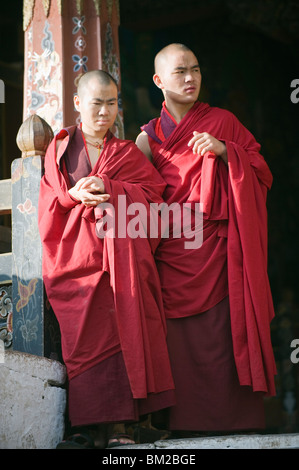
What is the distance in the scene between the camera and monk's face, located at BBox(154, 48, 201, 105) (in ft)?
12.3

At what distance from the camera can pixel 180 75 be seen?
376cm

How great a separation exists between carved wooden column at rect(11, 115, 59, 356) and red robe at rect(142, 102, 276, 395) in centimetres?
58

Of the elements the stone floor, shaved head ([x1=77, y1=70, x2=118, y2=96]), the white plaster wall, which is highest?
shaved head ([x1=77, y1=70, x2=118, y2=96])

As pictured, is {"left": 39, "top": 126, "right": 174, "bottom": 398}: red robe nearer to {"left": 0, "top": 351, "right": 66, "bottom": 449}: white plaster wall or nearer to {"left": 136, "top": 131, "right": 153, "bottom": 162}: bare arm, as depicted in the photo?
{"left": 0, "top": 351, "right": 66, "bottom": 449}: white plaster wall

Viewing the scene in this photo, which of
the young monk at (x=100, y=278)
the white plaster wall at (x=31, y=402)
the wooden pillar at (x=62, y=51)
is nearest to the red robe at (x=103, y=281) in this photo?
the young monk at (x=100, y=278)

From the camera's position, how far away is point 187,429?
3385 millimetres

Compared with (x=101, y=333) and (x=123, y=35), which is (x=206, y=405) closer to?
(x=101, y=333)

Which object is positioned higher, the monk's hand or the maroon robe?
the monk's hand

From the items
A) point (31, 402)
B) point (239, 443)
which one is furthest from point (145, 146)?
point (239, 443)

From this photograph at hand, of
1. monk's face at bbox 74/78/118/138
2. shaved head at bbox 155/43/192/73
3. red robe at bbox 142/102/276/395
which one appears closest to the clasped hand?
monk's face at bbox 74/78/118/138

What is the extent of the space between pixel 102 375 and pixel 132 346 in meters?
0.19

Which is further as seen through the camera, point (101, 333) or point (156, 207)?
point (156, 207)
